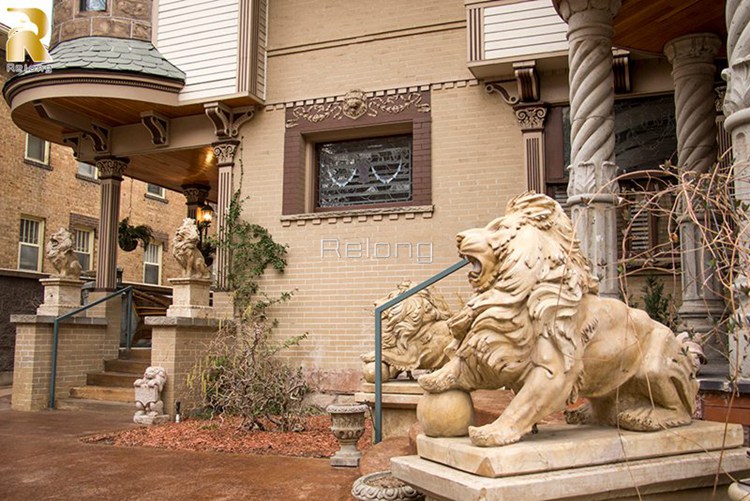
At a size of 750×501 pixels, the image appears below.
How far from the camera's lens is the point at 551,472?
2416 mm

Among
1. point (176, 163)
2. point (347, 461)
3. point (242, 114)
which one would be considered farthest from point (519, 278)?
point (176, 163)

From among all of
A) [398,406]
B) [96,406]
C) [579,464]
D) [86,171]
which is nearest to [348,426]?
[398,406]

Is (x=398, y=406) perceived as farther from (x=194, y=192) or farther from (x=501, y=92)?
(x=194, y=192)

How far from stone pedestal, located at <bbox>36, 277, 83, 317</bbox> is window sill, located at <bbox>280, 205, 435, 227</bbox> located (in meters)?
3.83

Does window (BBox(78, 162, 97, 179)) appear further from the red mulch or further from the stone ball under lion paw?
the stone ball under lion paw

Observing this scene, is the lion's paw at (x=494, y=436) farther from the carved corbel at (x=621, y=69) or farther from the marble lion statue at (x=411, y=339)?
the carved corbel at (x=621, y=69)

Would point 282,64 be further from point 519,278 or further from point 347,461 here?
point 519,278

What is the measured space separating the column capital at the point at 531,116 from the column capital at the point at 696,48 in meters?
2.77

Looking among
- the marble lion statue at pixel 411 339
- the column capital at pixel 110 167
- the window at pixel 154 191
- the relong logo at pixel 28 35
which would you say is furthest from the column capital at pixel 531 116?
the window at pixel 154 191

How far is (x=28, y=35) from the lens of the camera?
12.4 metres

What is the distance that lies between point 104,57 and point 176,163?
3.43 meters

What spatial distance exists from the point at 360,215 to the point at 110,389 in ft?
15.4

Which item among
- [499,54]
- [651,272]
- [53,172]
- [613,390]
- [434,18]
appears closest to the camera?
[613,390]

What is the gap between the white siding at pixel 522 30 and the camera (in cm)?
891
